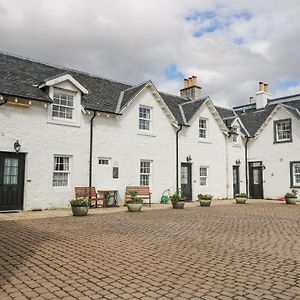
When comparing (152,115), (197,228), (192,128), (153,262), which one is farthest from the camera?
(192,128)

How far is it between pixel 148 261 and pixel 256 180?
23.1 metres

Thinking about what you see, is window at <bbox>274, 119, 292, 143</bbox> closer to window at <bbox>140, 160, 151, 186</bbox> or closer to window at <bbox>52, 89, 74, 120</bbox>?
window at <bbox>140, 160, 151, 186</bbox>

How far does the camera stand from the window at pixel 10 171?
15.4 m

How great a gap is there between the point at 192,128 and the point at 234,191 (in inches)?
274

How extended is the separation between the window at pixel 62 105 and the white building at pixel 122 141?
53 mm

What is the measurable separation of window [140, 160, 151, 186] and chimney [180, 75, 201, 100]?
10.3 meters

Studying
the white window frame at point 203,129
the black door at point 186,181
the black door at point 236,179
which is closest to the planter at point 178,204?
the black door at point 186,181

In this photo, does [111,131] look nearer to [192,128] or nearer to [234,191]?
[192,128]

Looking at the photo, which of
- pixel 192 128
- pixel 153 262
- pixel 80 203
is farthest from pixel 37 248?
pixel 192 128

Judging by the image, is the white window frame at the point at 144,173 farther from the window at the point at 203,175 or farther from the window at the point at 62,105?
the window at the point at 62,105

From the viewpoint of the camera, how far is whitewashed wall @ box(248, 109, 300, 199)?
1003 inches

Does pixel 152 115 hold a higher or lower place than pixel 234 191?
higher

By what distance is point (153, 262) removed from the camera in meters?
6.72

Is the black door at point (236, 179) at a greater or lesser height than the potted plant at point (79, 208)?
greater
